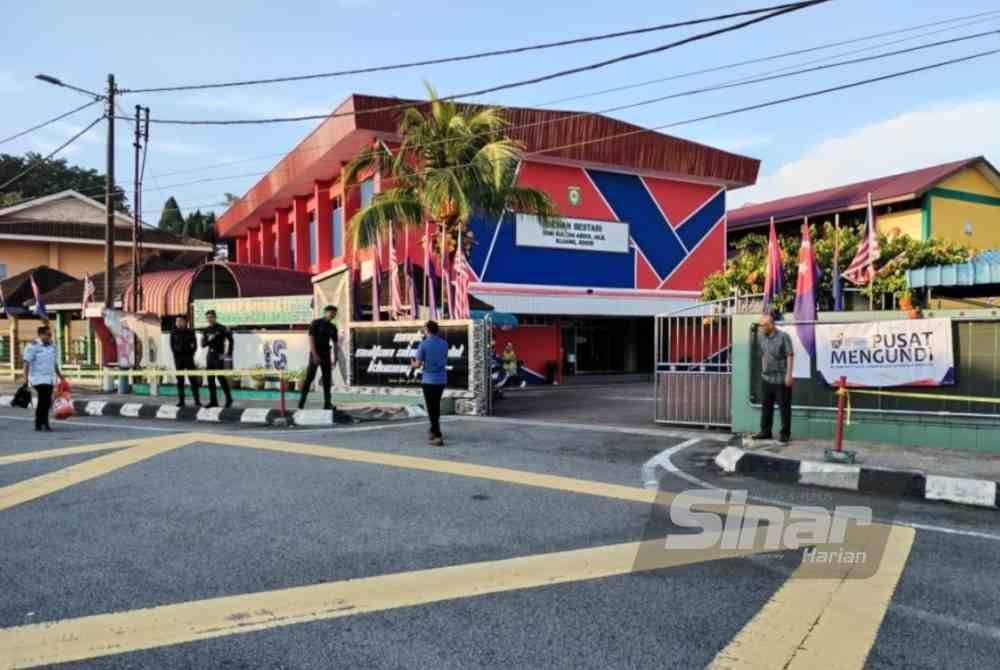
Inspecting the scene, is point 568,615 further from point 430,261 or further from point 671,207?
point 671,207

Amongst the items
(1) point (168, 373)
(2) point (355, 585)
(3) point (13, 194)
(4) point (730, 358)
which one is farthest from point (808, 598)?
(3) point (13, 194)

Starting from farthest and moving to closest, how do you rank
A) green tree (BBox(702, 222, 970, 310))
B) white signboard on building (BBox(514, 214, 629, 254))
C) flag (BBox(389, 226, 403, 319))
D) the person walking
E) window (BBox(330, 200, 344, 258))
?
1. window (BBox(330, 200, 344, 258))
2. white signboard on building (BBox(514, 214, 629, 254))
3. green tree (BBox(702, 222, 970, 310))
4. flag (BBox(389, 226, 403, 319))
5. the person walking

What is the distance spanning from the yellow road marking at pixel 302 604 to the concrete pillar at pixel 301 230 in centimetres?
2633

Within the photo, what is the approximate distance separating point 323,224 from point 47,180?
43.4 m

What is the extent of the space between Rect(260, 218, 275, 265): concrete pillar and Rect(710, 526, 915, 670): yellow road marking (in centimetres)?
3352

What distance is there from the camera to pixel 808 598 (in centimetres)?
418

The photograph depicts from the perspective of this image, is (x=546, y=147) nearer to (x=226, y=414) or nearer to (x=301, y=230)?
(x=301, y=230)

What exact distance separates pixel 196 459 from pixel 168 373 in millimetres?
7442

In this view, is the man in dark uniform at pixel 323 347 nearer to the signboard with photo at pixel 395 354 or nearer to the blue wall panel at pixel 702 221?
the signboard with photo at pixel 395 354

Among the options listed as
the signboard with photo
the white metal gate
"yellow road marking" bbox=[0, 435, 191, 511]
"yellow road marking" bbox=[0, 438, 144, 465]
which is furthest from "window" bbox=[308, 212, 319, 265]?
"yellow road marking" bbox=[0, 435, 191, 511]

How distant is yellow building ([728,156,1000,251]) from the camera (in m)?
24.4

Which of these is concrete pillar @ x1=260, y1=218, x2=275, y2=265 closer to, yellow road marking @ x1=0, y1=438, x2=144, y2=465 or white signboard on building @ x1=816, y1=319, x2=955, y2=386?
yellow road marking @ x1=0, y1=438, x2=144, y2=465

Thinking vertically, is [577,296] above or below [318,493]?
above

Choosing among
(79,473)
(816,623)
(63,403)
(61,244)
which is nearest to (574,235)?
(63,403)
